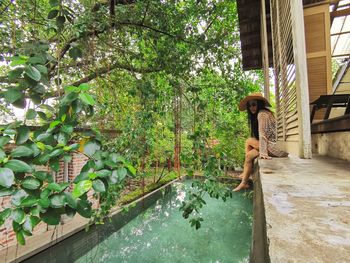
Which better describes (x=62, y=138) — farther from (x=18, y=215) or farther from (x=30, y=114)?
(x=18, y=215)

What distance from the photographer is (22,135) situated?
2.66ft

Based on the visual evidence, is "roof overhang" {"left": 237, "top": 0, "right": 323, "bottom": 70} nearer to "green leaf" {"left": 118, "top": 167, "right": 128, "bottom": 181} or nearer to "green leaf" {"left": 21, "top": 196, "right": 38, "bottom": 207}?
"green leaf" {"left": 118, "top": 167, "right": 128, "bottom": 181}

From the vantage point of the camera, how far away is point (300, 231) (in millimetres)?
541

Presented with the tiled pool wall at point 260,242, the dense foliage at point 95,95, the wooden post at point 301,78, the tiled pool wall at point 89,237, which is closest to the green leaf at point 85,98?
the dense foliage at point 95,95

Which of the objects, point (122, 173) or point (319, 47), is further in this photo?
point (319, 47)

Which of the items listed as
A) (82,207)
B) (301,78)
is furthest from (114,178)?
(301,78)

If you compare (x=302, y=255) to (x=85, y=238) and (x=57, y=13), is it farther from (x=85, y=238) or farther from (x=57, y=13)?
(x=85, y=238)

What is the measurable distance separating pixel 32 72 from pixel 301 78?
73.3 inches

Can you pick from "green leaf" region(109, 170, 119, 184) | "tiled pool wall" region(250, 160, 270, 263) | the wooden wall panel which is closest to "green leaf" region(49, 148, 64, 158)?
"green leaf" region(109, 170, 119, 184)

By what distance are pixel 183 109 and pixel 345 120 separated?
1.85 metres

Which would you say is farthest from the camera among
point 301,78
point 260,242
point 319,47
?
point 319,47

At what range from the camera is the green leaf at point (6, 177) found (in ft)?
2.16

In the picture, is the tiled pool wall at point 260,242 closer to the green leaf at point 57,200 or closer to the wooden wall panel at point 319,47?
the green leaf at point 57,200

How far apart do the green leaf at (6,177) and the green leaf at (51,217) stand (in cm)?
16
